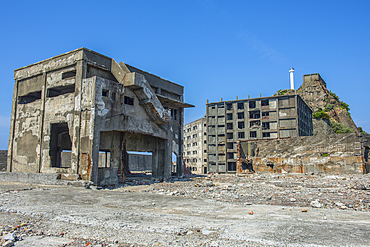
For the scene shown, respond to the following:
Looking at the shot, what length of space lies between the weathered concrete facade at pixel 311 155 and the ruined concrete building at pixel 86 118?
7790 mm

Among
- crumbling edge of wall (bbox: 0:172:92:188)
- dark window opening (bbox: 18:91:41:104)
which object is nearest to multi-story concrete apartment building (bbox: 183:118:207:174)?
dark window opening (bbox: 18:91:41:104)

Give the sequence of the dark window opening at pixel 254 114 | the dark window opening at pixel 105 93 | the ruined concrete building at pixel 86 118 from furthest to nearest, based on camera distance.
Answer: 1. the dark window opening at pixel 254 114
2. the dark window opening at pixel 105 93
3. the ruined concrete building at pixel 86 118

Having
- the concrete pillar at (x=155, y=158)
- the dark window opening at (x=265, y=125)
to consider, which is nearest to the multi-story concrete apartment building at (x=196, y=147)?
the dark window opening at (x=265, y=125)

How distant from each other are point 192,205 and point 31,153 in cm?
1552

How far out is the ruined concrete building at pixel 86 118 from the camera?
15.4m

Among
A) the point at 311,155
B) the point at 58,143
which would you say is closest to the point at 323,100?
the point at 311,155

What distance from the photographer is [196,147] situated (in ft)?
240

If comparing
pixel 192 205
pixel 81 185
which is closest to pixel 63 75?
pixel 81 185

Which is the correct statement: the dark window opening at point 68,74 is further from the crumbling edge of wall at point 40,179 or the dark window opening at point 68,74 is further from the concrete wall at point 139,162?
the concrete wall at point 139,162

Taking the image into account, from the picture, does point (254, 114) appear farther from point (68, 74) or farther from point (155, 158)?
point (68, 74)

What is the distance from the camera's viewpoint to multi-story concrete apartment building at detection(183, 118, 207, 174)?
70.2 metres

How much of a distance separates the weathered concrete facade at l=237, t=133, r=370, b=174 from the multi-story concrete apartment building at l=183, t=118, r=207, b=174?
46.0 meters

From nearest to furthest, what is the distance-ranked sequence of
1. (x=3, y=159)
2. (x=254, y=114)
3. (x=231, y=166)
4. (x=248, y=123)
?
1. (x=3, y=159)
2. (x=248, y=123)
3. (x=254, y=114)
4. (x=231, y=166)

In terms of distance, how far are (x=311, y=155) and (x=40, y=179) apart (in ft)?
60.6
